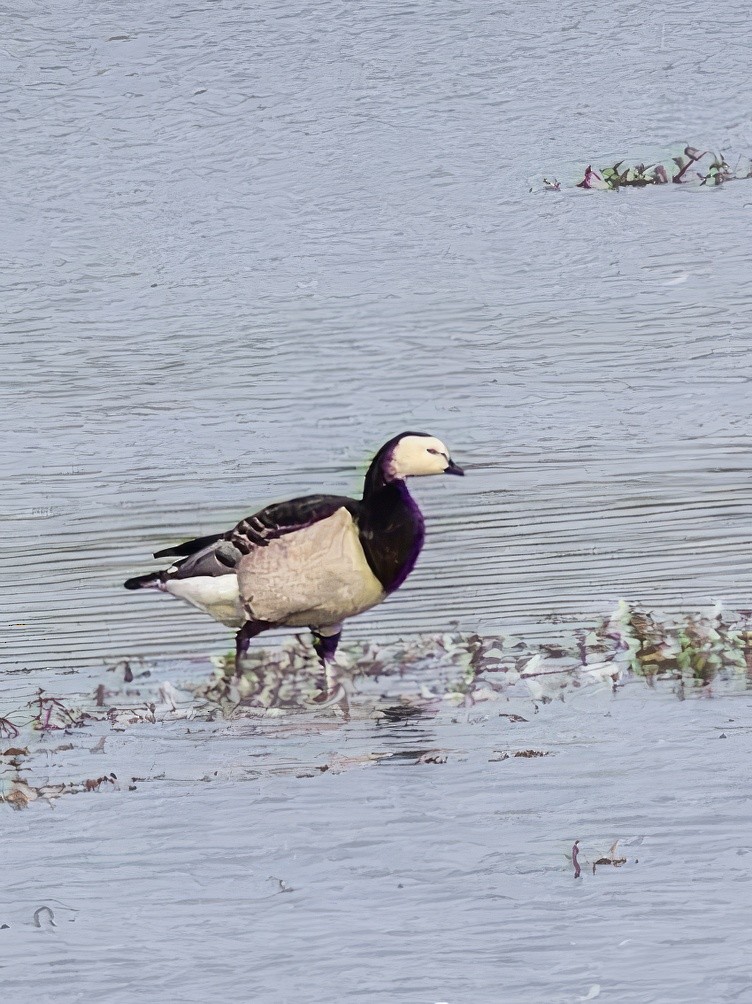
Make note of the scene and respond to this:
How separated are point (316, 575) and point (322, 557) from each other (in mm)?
79

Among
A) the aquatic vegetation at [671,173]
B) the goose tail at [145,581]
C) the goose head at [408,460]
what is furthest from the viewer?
the aquatic vegetation at [671,173]

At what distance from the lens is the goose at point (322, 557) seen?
26.3 feet

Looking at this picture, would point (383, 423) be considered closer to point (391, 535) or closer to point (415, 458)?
point (415, 458)

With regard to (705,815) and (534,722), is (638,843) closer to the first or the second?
(705,815)

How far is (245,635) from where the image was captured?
838 cm

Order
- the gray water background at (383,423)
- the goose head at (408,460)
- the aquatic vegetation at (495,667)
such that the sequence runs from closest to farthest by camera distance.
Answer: the gray water background at (383,423), the aquatic vegetation at (495,667), the goose head at (408,460)

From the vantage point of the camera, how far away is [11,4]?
13.9 meters

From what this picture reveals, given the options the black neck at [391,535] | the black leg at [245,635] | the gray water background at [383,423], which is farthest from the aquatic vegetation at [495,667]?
the black neck at [391,535]

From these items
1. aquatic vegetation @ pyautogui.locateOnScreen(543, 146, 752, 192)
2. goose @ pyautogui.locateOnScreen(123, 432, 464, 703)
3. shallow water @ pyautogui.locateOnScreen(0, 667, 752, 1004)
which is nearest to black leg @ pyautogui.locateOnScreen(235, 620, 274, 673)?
goose @ pyautogui.locateOnScreen(123, 432, 464, 703)

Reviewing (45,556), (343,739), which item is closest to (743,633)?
(343,739)

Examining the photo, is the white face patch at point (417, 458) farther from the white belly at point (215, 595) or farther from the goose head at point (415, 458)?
the white belly at point (215, 595)

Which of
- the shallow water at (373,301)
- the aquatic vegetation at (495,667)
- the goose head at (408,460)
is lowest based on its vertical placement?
the aquatic vegetation at (495,667)

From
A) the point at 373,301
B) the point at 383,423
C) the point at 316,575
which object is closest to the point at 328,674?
the point at 316,575

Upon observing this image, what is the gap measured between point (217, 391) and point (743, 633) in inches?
167
